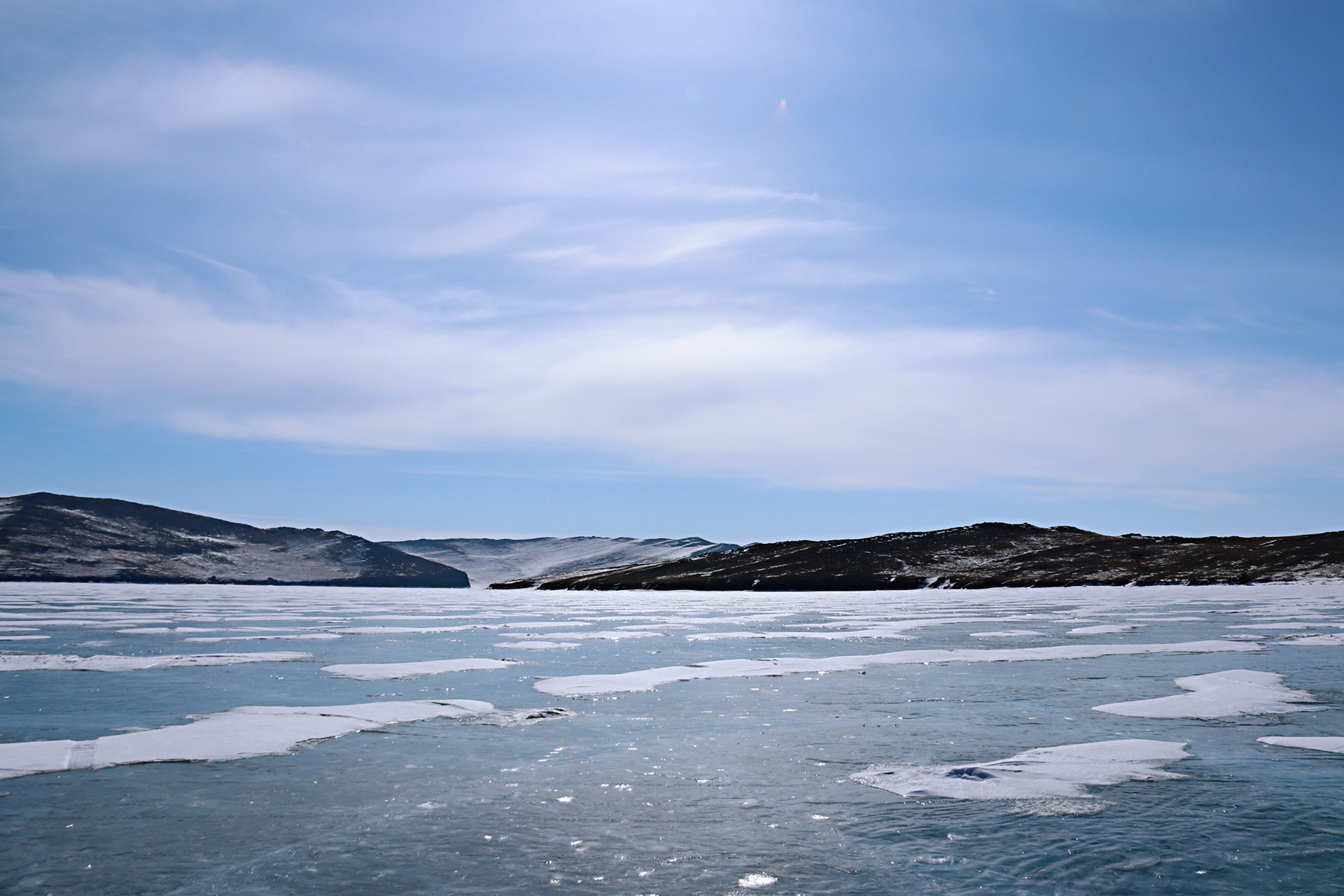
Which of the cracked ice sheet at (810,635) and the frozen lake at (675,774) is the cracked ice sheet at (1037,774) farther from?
the cracked ice sheet at (810,635)

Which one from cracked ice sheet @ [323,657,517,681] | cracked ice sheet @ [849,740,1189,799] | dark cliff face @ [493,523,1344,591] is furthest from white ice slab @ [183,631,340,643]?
dark cliff face @ [493,523,1344,591]

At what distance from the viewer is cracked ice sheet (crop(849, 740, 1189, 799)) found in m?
6.76

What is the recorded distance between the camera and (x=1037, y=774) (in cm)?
725

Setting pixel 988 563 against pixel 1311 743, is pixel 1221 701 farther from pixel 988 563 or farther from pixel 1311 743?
→ pixel 988 563

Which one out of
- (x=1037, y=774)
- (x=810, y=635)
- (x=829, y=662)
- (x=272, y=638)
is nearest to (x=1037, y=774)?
(x=1037, y=774)

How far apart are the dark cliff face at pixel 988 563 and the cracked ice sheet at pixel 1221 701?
6755cm

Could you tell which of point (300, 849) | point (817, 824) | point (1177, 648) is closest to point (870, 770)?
point (817, 824)

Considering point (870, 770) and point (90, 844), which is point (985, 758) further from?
point (90, 844)

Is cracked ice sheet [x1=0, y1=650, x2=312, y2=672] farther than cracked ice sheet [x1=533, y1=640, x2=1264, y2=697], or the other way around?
cracked ice sheet [x1=0, y1=650, x2=312, y2=672]

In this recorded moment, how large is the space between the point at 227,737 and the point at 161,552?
186957 mm

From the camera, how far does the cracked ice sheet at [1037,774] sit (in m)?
6.76

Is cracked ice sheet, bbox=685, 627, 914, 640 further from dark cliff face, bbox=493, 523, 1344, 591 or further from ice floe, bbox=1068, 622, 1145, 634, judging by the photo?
dark cliff face, bbox=493, 523, 1344, 591

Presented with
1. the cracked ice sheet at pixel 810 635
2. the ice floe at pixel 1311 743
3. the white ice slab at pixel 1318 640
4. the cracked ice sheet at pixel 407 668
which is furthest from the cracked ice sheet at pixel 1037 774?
the cracked ice sheet at pixel 810 635

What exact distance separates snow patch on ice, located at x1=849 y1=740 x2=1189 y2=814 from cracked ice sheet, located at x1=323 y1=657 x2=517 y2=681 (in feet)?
30.0
